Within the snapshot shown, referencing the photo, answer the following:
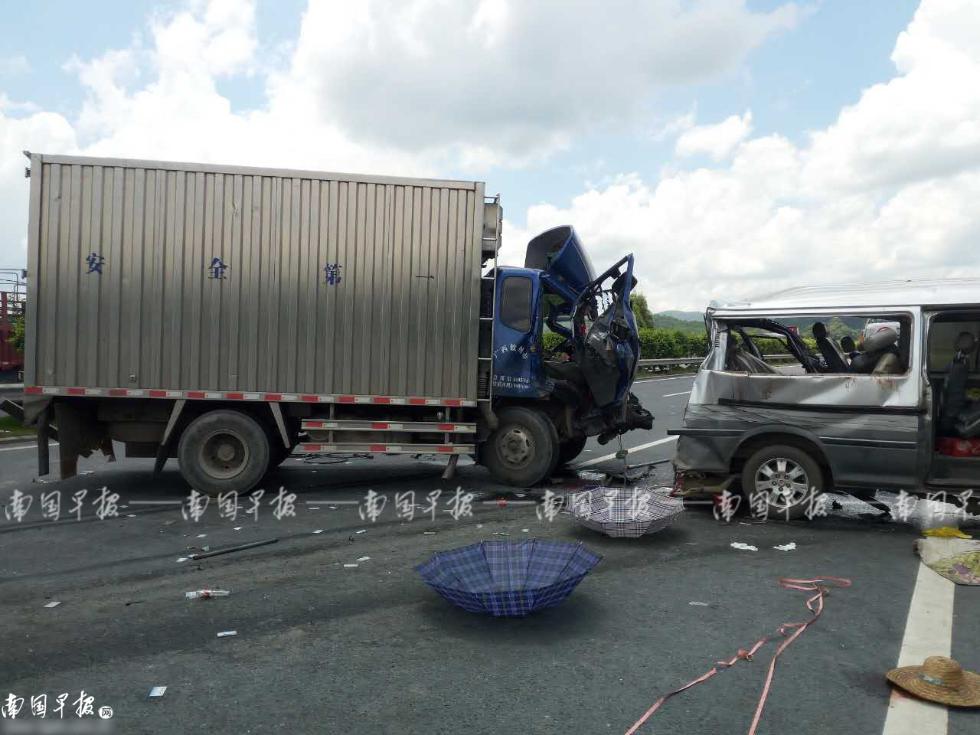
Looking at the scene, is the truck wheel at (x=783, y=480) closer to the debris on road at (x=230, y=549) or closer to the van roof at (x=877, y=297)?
the van roof at (x=877, y=297)

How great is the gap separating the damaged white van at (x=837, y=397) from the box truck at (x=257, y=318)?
178 cm

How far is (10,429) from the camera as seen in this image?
13.2 m

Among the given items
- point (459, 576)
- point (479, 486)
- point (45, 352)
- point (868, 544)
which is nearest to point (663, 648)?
point (459, 576)

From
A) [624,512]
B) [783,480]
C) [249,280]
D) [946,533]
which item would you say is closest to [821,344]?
[783,480]

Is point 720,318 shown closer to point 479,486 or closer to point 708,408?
point 708,408

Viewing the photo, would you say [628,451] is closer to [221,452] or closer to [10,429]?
[221,452]

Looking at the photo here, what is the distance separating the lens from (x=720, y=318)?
7594 mm

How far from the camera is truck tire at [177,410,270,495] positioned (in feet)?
27.6

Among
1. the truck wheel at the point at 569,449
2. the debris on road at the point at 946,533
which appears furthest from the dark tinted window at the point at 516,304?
the debris on road at the point at 946,533

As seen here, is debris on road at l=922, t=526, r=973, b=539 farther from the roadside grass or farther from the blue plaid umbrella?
the roadside grass

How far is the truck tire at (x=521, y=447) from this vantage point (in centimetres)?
897

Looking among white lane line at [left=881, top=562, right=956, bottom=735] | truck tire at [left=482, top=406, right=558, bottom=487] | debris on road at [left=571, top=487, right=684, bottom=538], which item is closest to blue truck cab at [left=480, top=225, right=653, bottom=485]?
truck tire at [left=482, top=406, right=558, bottom=487]

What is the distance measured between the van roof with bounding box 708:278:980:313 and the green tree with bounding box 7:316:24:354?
17809 mm

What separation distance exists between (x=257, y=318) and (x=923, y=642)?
6781 millimetres
